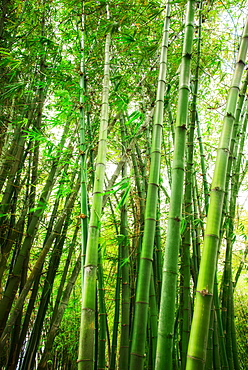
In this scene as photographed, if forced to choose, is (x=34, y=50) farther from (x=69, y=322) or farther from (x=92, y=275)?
(x=69, y=322)

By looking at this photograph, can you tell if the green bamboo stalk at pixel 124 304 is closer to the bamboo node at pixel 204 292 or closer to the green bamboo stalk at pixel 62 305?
the green bamboo stalk at pixel 62 305

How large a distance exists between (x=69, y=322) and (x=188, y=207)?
12.0 feet

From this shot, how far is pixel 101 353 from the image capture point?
184 centimetres

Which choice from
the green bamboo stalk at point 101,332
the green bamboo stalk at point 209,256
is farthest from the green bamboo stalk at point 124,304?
the green bamboo stalk at point 209,256

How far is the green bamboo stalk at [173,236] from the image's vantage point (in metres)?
1.07

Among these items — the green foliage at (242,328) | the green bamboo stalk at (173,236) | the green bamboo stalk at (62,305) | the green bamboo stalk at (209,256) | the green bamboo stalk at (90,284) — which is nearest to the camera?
the green bamboo stalk at (209,256)

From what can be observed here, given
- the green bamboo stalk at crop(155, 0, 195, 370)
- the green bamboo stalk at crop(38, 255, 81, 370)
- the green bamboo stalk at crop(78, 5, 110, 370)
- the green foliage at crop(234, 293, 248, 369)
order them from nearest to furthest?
the green bamboo stalk at crop(155, 0, 195, 370), the green bamboo stalk at crop(78, 5, 110, 370), the green bamboo stalk at crop(38, 255, 81, 370), the green foliage at crop(234, 293, 248, 369)

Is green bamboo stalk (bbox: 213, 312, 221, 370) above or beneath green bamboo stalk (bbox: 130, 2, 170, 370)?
beneath

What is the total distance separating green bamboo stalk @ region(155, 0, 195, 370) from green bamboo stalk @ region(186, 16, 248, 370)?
0.14m

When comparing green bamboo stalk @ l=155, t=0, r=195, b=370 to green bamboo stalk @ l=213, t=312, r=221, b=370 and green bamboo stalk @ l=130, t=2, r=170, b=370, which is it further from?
green bamboo stalk @ l=213, t=312, r=221, b=370

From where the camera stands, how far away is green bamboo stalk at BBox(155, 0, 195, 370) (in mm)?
1073

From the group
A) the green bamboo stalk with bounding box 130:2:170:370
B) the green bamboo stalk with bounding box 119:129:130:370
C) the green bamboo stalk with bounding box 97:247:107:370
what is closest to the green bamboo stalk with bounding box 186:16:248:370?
the green bamboo stalk with bounding box 130:2:170:370

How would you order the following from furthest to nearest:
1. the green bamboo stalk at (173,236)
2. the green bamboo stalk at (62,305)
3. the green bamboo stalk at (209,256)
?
the green bamboo stalk at (62,305), the green bamboo stalk at (173,236), the green bamboo stalk at (209,256)

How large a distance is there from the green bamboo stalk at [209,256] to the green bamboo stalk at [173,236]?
14 centimetres
